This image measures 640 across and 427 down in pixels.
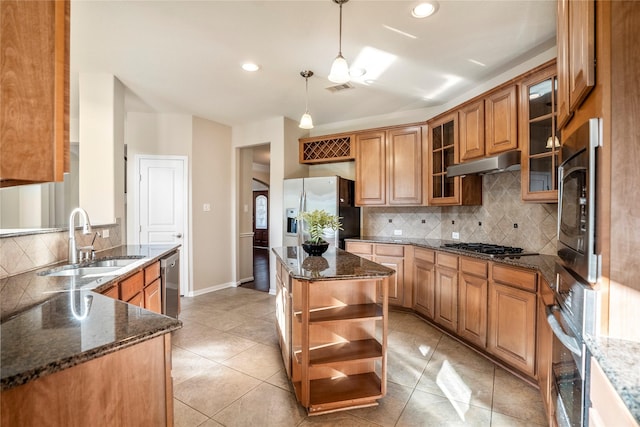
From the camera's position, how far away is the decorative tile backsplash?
172 centimetres

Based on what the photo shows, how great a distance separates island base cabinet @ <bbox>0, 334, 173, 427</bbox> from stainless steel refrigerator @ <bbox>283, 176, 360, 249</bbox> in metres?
3.05

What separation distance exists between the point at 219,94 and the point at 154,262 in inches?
85.4

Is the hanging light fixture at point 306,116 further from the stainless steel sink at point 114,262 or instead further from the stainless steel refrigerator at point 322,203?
the stainless steel sink at point 114,262

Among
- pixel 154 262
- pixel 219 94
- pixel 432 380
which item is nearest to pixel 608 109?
pixel 432 380

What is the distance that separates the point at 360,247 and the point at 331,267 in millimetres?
1941

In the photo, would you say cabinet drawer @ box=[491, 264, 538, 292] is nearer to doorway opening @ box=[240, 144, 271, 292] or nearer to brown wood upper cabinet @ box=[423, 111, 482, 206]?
brown wood upper cabinet @ box=[423, 111, 482, 206]

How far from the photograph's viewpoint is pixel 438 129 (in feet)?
11.6

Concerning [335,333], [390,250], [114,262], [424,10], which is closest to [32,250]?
[114,262]

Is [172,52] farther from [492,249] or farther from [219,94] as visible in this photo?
[492,249]

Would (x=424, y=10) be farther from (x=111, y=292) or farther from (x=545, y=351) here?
(x=111, y=292)

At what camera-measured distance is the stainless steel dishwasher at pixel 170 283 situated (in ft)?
9.57

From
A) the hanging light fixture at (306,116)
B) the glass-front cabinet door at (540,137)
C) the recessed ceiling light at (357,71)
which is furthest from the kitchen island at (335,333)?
the recessed ceiling light at (357,71)

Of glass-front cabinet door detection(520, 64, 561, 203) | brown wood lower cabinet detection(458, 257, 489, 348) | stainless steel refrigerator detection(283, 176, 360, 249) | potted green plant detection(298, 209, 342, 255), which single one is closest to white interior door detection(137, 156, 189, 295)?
stainless steel refrigerator detection(283, 176, 360, 249)

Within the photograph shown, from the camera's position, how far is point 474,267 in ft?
8.63
